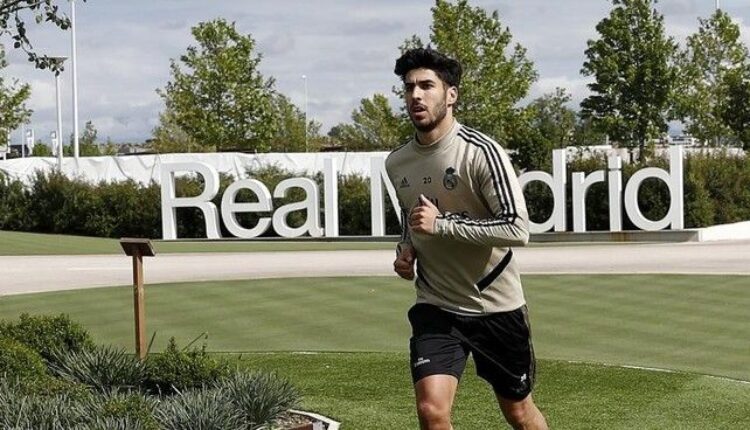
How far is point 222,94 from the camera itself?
5116 centimetres

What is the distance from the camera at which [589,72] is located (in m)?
44.7

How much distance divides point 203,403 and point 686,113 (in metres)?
40.8

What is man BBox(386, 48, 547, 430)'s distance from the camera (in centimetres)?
609

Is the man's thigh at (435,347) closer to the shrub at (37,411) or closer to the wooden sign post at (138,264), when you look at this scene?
the shrub at (37,411)

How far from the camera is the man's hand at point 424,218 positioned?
590cm

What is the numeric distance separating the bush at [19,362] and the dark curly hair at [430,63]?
3.28 metres

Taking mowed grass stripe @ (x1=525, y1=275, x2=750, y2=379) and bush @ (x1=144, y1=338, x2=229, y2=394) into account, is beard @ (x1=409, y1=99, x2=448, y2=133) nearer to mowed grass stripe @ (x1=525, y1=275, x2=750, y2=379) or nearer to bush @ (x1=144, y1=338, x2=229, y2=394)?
bush @ (x1=144, y1=338, x2=229, y2=394)

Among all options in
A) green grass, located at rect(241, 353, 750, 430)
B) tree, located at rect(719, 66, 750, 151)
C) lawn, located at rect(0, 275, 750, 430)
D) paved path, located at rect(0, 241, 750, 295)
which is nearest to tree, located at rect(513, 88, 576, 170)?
tree, located at rect(719, 66, 750, 151)

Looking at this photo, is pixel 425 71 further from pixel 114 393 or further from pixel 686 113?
pixel 686 113

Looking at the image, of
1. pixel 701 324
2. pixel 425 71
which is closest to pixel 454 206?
pixel 425 71

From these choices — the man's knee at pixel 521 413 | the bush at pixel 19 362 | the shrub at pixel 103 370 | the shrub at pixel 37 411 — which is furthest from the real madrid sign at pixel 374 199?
the man's knee at pixel 521 413

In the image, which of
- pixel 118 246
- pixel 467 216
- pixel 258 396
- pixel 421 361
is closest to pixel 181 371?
pixel 258 396

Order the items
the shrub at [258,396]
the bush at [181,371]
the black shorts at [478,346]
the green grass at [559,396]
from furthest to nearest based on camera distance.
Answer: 1. the green grass at [559,396]
2. the bush at [181,371]
3. the shrub at [258,396]
4. the black shorts at [478,346]

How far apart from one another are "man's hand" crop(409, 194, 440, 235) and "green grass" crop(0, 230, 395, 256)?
86.3 feet
